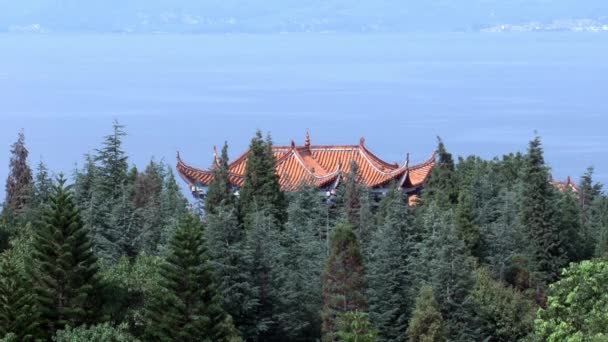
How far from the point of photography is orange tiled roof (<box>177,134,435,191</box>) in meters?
28.1

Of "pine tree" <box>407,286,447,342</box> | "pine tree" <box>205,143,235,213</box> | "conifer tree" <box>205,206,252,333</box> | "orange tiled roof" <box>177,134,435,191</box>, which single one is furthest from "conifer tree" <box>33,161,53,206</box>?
"pine tree" <box>407,286,447,342</box>

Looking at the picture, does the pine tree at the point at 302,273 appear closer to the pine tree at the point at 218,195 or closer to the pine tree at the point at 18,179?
the pine tree at the point at 218,195

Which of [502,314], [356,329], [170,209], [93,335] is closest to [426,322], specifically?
[356,329]

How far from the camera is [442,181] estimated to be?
2722 centimetres

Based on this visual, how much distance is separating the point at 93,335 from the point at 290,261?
651 cm

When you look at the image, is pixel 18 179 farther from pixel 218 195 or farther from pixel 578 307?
pixel 578 307

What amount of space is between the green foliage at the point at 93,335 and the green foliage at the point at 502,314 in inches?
277

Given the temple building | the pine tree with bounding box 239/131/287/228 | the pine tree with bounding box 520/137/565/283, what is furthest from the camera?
the temple building

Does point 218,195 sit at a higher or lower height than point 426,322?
higher

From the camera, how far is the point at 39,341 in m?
14.8

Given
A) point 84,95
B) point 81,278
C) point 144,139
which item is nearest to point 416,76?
point 84,95

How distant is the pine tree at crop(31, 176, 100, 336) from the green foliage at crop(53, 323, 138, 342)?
91cm

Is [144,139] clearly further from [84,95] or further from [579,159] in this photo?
[84,95]

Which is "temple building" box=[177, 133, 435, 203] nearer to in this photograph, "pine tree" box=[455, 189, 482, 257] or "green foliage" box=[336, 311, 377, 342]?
"pine tree" box=[455, 189, 482, 257]
